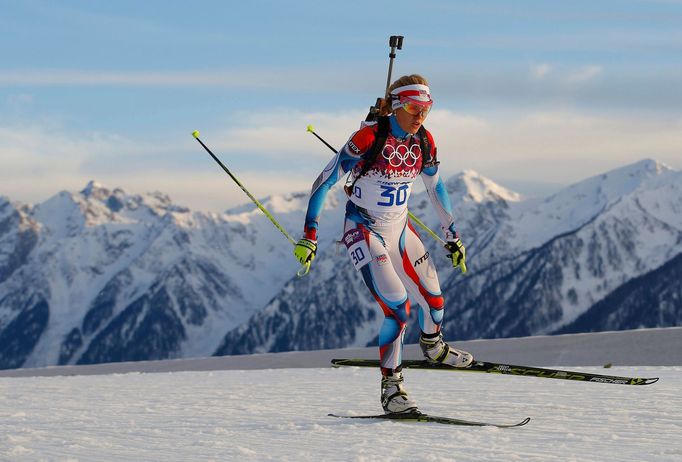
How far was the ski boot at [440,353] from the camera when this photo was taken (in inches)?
338

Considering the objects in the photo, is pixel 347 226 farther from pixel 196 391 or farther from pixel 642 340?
pixel 642 340

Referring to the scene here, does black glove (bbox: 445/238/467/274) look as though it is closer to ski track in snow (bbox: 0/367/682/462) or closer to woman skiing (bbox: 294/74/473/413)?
woman skiing (bbox: 294/74/473/413)

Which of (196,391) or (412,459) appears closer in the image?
(412,459)

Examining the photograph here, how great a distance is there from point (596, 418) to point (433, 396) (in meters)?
2.53

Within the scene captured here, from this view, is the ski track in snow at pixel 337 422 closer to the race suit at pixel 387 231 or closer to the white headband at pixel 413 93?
the race suit at pixel 387 231

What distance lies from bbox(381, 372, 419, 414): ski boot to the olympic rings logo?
5.55 ft

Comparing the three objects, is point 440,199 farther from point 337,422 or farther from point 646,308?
point 646,308

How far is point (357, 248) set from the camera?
8.36 meters

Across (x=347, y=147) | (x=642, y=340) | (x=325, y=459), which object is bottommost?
(x=325, y=459)

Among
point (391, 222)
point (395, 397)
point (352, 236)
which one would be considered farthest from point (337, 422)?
point (391, 222)

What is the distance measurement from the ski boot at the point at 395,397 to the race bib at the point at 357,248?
934mm

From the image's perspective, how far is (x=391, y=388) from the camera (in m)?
8.24

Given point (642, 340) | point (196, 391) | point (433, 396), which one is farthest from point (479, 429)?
point (642, 340)

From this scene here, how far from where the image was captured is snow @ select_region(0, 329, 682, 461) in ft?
21.7
